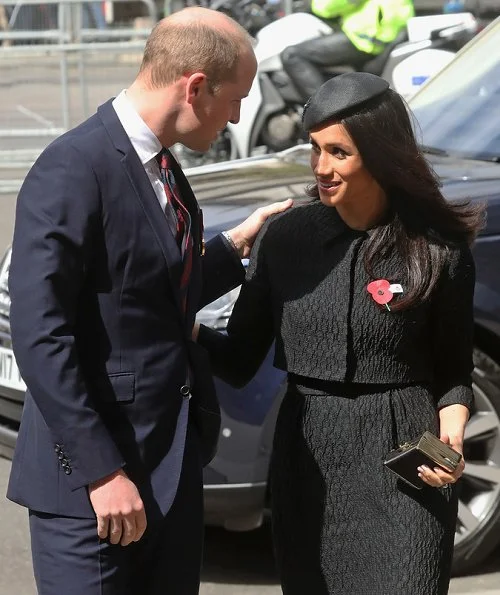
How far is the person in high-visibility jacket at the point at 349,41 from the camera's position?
408 inches

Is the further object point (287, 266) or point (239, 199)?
point (239, 199)

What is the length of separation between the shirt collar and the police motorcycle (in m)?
7.22

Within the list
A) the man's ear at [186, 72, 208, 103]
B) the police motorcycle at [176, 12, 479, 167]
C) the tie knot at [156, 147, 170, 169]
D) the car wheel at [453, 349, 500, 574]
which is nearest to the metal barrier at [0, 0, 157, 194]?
the police motorcycle at [176, 12, 479, 167]

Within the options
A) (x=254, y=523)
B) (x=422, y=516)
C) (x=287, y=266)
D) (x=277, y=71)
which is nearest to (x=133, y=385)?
(x=287, y=266)

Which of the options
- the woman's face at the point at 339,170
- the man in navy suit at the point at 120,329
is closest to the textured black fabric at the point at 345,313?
the woman's face at the point at 339,170

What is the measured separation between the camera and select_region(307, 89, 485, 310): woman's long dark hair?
2.74m

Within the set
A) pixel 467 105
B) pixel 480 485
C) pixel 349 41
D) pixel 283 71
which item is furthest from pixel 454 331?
pixel 283 71

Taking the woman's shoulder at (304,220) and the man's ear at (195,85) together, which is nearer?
the man's ear at (195,85)

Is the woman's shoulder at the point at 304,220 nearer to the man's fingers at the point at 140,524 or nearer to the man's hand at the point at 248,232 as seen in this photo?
the man's hand at the point at 248,232

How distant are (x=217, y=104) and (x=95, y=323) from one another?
1.63ft

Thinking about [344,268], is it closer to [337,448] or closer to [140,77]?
[337,448]

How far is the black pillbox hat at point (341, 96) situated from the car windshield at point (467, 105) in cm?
218

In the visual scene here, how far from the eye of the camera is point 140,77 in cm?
256

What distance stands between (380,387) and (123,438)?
60 cm
